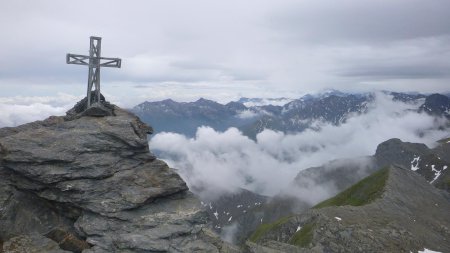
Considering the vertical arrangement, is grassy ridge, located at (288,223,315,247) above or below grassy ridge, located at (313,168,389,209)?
above

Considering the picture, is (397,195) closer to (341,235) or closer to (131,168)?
(341,235)

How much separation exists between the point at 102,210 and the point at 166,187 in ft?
14.9

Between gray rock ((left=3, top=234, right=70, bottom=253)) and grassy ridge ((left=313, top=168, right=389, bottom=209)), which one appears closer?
gray rock ((left=3, top=234, right=70, bottom=253))

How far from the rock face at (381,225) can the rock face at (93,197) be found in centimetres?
580

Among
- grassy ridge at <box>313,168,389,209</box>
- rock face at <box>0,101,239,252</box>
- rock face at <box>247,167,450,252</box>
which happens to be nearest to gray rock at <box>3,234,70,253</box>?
rock face at <box>0,101,239,252</box>

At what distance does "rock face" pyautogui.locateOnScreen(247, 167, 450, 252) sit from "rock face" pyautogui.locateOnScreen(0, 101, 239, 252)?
5803mm

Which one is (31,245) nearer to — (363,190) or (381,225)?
(381,225)

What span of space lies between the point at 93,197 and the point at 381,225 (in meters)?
54.2

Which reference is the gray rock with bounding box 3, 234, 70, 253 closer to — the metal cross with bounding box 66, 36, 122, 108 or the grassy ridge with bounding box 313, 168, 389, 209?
the metal cross with bounding box 66, 36, 122, 108

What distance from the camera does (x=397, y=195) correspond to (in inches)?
3568

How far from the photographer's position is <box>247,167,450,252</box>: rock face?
2237 inches

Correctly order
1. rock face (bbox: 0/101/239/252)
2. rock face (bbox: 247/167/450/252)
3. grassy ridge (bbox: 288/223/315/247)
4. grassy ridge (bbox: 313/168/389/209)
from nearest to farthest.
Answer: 1. rock face (bbox: 0/101/239/252)
2. rock face (bbox: 247/167/450/252)
3. grassy ridge (bbox: 288/223/315/247)
4. grassy ridge (bbox: 313/168/389/209)

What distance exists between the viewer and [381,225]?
64.6 meters

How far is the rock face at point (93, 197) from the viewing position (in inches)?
893
